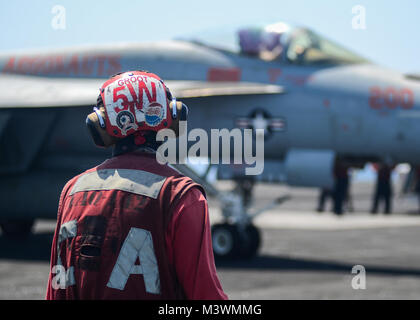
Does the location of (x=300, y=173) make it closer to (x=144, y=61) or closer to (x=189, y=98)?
(x=189, y=98)

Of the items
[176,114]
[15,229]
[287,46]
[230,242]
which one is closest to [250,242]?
[230,242]

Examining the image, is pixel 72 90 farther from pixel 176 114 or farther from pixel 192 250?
pixel 192 250

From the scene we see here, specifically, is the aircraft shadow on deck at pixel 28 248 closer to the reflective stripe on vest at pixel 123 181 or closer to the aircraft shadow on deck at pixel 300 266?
the aircraft shadow on deck at pixel 300 266

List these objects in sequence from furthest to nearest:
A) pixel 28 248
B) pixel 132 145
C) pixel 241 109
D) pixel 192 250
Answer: pixel 28 248 < pixel 241 109 < pixel 132 145 < pixel 192 250

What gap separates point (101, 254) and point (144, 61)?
8610 mm

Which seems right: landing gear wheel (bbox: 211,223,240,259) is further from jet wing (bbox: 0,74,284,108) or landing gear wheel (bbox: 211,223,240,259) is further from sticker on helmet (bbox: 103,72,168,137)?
sticker on helmet (bbox: 103,72,168,137)

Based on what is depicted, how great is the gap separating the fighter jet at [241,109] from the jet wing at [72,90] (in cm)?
2

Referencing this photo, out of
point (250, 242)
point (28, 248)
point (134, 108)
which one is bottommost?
point (28, 248)

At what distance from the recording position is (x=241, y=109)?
390 inches

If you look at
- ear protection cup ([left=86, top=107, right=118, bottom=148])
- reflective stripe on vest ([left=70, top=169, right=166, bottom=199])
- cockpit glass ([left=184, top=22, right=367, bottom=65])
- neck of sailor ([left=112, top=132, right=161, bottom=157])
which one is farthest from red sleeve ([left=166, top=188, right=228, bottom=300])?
cockpit glass ([left=184, top=22, right=367, bottom=65])

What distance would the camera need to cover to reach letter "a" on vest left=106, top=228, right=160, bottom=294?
7.02 feet

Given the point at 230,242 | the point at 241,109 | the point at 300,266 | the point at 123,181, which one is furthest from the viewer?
the point at 230,242

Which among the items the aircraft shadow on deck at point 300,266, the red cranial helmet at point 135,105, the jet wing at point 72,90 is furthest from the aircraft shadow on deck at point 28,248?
the red cranial helmet at point 135,105

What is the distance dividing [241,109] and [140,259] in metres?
7.87
